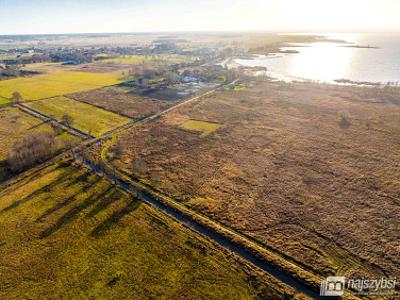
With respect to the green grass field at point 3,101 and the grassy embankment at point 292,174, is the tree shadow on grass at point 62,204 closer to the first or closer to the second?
the grassy embankment at point 292,174

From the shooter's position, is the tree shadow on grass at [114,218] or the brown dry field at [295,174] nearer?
the brown dry field at [295,174]

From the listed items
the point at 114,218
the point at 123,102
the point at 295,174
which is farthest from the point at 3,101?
the point at 295,174

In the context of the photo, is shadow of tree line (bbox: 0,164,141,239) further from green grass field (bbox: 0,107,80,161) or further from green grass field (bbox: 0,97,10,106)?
green grass field (bbox: 0,97,10,106)

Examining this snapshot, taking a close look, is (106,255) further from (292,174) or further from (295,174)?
(295,174)

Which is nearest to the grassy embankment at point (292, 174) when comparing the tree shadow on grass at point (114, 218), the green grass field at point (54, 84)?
the tree shadow on grass at point (114, 218)

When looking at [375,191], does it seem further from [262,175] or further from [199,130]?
[199,130]

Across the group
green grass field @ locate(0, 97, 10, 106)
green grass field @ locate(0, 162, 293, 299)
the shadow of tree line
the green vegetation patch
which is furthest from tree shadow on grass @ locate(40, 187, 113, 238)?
green grass field @ locate(0, 97, 10, 106)
